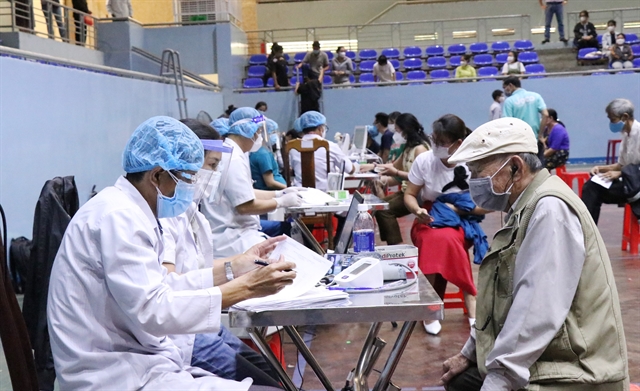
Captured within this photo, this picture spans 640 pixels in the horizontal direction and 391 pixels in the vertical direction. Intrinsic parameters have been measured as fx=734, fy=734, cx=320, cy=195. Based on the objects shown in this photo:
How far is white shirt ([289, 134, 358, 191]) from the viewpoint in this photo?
20.8 feet

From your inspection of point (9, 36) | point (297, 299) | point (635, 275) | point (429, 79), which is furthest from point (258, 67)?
point (297, 299)

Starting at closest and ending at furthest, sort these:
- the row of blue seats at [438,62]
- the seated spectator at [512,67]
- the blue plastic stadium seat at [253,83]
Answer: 1. the seated spectator at [512,67]
2. the blue plastic stadium seat at [253,83]
3. the row of blue seats at [438,62]

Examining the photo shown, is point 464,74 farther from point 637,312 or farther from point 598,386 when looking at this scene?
point 598,386

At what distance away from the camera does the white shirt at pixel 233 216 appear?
3.85 m

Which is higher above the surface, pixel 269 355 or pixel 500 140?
pixel 500 140

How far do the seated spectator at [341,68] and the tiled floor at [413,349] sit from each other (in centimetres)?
955

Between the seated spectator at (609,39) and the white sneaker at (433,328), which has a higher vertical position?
the seated spectator at (609,39)

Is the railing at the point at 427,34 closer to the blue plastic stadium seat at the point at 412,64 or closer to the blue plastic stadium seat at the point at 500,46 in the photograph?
the blue plastic stadium seat at the point at 500,46

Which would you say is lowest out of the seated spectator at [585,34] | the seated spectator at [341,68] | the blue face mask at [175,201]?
the blue face mask at [175,201]

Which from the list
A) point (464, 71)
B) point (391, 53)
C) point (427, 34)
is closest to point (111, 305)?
point (464, 71)

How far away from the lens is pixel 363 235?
2.76m

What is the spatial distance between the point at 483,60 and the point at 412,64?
1.45 meters

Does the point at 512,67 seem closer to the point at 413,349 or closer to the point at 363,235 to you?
the point at 413,349

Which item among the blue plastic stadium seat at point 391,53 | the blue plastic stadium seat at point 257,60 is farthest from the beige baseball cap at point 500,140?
the blue plastic stadium seat at point 391,53
